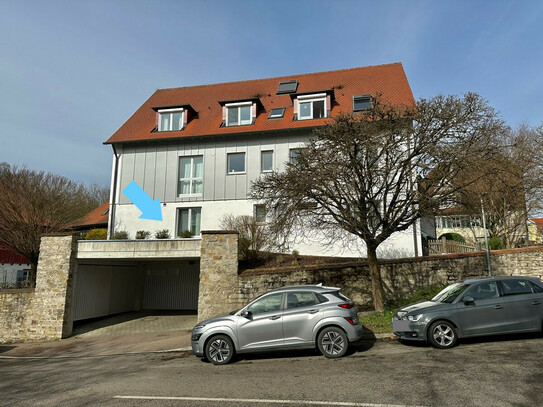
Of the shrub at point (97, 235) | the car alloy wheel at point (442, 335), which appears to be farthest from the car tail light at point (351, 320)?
the shrub at point (97, 235)

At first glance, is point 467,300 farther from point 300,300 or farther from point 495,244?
point 495,244

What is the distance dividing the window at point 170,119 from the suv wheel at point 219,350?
17.0 m

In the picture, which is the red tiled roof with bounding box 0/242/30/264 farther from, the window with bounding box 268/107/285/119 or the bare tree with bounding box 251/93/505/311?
the bare tree with bounding box 251/93/505/311

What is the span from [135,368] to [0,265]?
24.5 metres

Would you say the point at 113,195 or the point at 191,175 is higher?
the point at 191,175

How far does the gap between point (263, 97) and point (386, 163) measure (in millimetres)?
15162

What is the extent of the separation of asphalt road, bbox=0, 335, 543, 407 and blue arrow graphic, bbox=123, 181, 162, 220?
12.8 metres

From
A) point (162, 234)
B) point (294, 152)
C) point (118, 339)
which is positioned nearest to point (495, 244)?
point (294, 152)

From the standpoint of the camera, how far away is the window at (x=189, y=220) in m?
21.0

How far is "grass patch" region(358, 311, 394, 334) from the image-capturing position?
10.1 m

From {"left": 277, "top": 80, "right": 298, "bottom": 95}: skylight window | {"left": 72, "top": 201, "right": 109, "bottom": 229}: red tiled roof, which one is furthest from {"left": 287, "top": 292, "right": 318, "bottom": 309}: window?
{"left": 72, "top": 201, "right": 109, "bottom": 229}: red tiled roof

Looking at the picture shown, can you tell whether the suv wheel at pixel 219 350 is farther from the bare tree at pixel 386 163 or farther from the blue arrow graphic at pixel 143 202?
the blue arrow graphic at pixel 143 202

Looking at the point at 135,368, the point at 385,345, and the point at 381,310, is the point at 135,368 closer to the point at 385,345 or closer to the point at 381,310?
the point at 385,345

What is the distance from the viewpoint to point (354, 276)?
42.8ft
